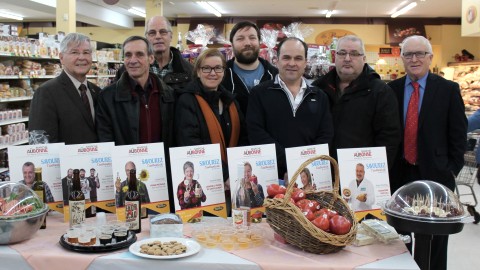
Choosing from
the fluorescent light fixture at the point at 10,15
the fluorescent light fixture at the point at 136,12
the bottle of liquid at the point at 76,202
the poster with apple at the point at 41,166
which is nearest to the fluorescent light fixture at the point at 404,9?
the fluorescent light fixture at the point at 136,12

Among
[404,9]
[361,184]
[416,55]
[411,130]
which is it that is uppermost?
[404,9]

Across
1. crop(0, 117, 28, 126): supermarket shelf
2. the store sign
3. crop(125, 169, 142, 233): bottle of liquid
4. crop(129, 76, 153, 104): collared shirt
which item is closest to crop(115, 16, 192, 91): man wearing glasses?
crop(129, 76, 153, 104): collared shirt

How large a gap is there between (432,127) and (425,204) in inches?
53.9

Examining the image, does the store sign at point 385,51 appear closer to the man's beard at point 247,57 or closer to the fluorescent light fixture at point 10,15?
the fluorescent light fixture at point 10,15

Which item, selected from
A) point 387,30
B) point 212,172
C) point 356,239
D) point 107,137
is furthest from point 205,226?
point 387,30

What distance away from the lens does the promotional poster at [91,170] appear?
2.52m

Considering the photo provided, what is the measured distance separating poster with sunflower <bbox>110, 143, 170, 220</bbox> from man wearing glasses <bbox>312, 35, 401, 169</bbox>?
136 cm

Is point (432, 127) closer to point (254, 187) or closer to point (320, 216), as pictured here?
point (254, 187)

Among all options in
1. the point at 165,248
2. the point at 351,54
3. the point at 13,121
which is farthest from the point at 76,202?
the point at 13,121

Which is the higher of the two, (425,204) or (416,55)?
(416,55)

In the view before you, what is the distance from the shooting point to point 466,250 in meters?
5.04

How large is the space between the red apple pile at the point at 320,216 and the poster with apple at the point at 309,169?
0.94 ft

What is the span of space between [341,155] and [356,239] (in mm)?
519

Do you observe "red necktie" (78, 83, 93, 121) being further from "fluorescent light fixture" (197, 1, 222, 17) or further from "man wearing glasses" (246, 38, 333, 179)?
"fluorescent light fixture" (197, 1, 222, 17)
